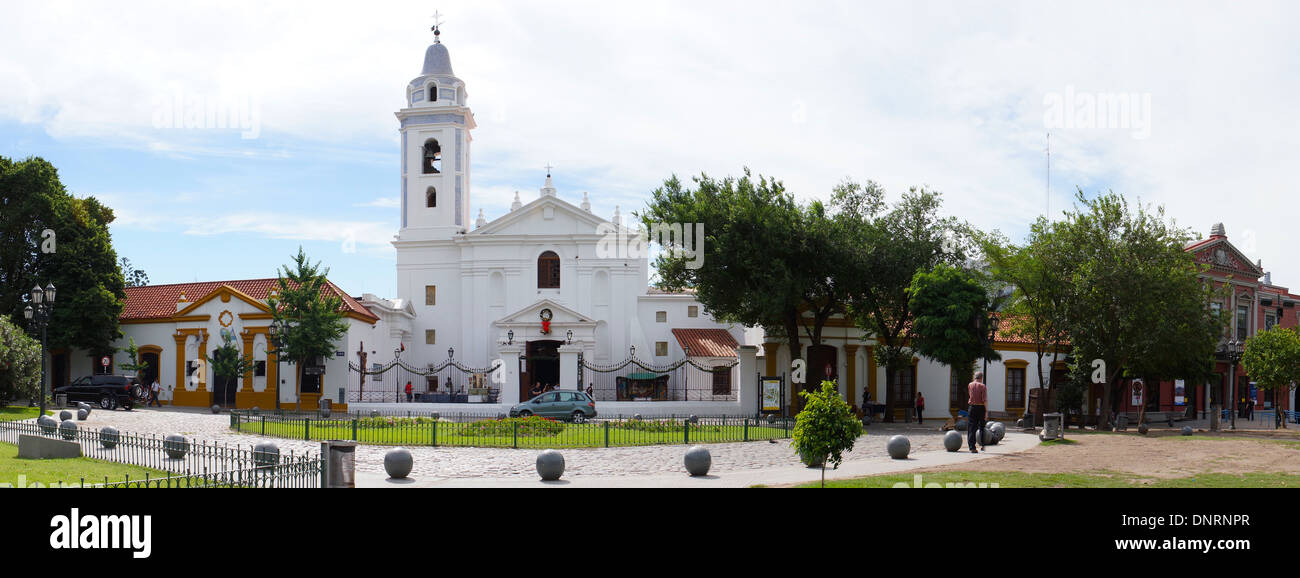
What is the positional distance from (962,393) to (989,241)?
591 cm

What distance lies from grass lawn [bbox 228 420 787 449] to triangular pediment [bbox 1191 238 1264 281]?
85.7 ft

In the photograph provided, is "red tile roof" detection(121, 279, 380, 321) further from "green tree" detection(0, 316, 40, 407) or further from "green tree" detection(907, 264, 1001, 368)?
"green tree" detection(907, 264, 1001, 368)

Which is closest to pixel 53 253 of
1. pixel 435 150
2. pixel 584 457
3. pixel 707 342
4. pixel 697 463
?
pixel 435 150

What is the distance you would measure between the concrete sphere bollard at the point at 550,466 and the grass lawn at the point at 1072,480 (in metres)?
3.72

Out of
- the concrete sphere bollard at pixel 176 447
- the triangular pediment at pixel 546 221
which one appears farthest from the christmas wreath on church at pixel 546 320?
the concrete sphere bollard at pixel 176 447

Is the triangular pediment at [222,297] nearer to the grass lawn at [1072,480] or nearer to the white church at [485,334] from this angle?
the white church at [485,334]

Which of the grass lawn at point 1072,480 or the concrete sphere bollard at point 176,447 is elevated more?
the concrete sphere bollard at point 176,447

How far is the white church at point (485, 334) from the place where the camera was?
1404 inches

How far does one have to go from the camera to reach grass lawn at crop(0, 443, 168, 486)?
12594 mm

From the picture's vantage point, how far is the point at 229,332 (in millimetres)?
37062

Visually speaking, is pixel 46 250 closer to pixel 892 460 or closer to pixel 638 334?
pixel 638 334

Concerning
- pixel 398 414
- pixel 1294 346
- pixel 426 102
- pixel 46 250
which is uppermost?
pixel 426 102

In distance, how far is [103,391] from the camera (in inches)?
1307

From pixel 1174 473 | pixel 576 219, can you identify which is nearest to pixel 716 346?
pixel 576 219
